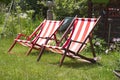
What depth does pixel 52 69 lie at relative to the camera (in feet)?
22.2

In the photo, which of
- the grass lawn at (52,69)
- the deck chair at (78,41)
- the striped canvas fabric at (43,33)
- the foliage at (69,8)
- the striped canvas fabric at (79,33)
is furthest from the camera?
the foliage at (69,8)

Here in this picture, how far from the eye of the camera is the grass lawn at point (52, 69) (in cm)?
597

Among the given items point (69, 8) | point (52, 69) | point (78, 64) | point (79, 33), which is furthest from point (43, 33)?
point (69, 8)

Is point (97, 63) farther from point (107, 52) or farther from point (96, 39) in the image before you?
point (96, 39)

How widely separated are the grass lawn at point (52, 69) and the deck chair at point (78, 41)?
225mm

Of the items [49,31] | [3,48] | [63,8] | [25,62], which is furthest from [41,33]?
[63,8]

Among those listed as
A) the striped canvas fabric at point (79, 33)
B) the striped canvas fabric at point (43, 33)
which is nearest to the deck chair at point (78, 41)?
the striped canvas fabric at point (79, 33)

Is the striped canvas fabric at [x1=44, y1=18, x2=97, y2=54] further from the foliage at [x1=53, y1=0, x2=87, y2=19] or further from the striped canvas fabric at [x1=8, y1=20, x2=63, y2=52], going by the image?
the foliage at [x1=53, y1=0, x2=87, y2=19]

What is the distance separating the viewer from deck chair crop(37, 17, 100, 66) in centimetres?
721

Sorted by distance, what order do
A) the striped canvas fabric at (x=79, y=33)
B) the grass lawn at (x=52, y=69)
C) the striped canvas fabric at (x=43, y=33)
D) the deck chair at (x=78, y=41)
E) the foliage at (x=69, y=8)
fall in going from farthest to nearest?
the foliage at (x=69, y=8) → the striped canvas fabric at (x=43, y=33) → the striped canvas fabric at (x=79, y=33) → the deck chair at (x=78, y=41) → the grass lawn at (x=52, y=69)

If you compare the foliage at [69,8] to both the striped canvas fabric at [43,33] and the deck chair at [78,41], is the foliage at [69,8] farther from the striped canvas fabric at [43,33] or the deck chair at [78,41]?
the deck chair at [78,41]

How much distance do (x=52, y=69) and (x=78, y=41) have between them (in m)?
1.04

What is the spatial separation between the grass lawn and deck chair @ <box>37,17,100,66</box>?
22 cm

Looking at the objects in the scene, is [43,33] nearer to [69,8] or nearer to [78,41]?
[78,41]
